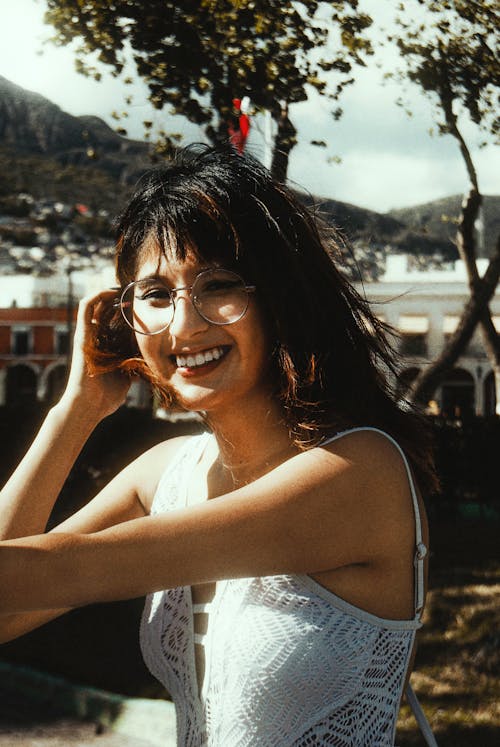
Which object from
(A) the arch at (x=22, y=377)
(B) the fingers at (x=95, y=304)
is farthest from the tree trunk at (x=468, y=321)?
(A) the arch at (x=22, y=377)

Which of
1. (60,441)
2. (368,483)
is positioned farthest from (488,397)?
(368,483)

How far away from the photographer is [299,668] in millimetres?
1477

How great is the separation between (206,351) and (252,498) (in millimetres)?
283

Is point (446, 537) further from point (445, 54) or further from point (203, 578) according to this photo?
point (203, 578)

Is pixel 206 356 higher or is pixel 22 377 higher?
pixel 206 356

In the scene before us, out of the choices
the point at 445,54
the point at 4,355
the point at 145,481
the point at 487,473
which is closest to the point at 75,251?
the point at 4,355

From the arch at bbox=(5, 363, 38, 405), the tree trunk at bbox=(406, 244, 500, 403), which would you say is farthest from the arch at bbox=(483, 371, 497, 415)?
the arch at bbox=(5, 363, 38, 405)

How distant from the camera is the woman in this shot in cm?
140

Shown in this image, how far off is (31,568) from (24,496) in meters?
0.42

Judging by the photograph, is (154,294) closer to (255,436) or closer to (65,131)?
(255,436)

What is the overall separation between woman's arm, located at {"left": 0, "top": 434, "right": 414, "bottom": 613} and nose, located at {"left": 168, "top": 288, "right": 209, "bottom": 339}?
0.28m

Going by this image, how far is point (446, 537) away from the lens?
8.04m

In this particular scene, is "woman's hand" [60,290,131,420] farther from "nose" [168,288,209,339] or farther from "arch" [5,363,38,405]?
"arch" [5,363,38,405]

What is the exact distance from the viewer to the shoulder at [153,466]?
74.9 inches
